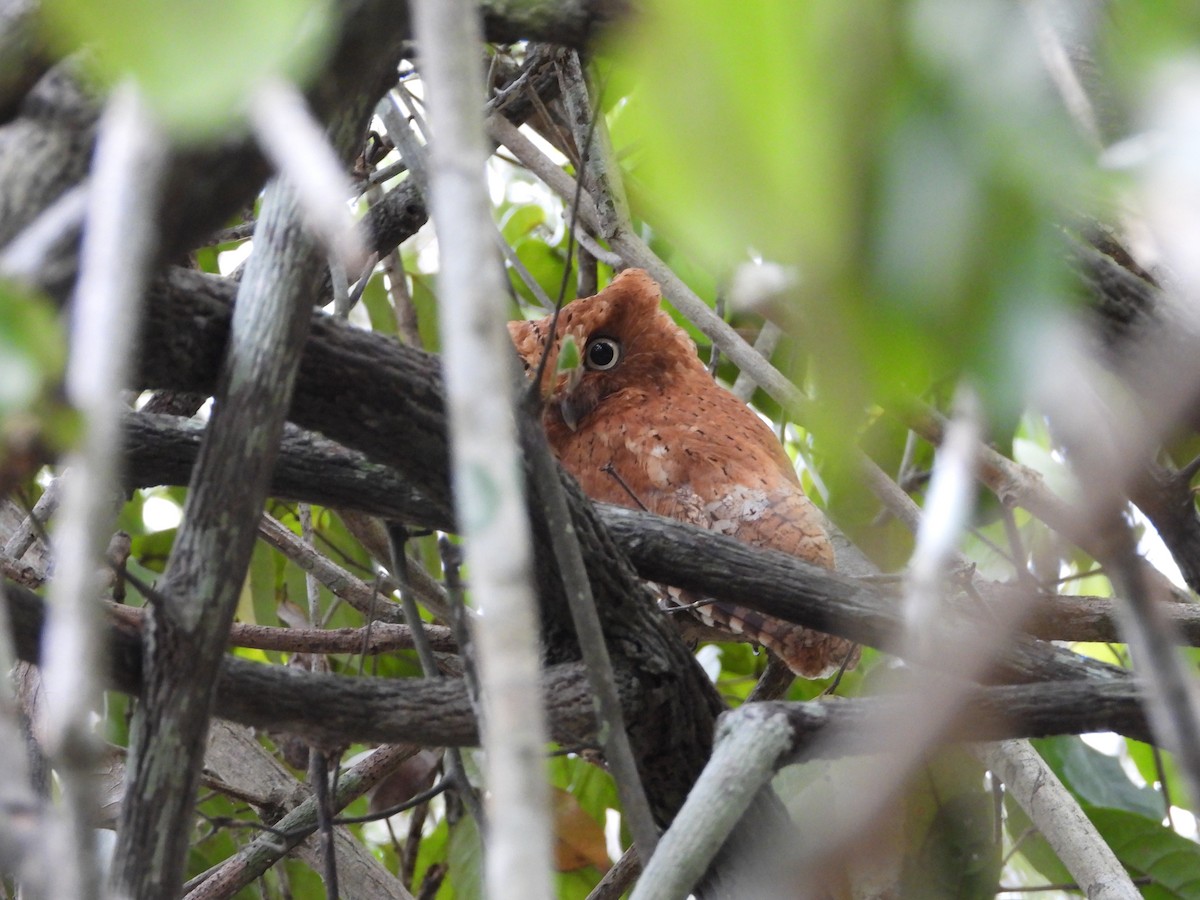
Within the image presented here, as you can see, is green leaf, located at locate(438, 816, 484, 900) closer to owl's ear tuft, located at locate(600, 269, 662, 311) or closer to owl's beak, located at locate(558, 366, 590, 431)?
owl's beak, located at locate(558, 366, 590, 431)

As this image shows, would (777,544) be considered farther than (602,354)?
No

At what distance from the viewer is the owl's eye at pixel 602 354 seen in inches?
71.7

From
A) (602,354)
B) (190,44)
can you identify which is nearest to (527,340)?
(602,354)

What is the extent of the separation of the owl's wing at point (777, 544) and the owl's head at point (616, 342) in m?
0.35

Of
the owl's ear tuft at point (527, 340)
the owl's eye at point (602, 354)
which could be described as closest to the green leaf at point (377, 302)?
the owl's ear tuft at point (527, 340)

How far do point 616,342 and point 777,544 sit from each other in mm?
508

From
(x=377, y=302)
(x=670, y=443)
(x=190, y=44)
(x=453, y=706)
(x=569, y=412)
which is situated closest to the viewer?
(x=190, y=44)

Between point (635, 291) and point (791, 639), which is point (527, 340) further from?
point (791, 639)

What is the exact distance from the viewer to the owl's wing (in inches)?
57.1

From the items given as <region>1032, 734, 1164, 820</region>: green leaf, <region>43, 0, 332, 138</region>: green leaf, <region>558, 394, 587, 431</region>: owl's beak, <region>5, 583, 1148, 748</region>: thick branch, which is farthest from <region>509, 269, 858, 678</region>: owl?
<region>43, 0, 332, 138</region>: green leaf

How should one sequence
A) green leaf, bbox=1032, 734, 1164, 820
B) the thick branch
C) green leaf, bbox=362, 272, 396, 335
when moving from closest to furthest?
the thick branch
green leaf, bbox=1032, 734, 1164, 820
green leaf, bbox=362, 272, 396, 335

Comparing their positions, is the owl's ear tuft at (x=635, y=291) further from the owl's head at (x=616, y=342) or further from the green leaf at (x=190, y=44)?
the green leaf at (x=190, y=44)

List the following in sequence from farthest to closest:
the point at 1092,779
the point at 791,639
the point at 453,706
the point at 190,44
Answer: the point at 1092,779 → the point at 791,639 → the point at 453,706 → the point at 190,44

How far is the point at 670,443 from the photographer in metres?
1.60
